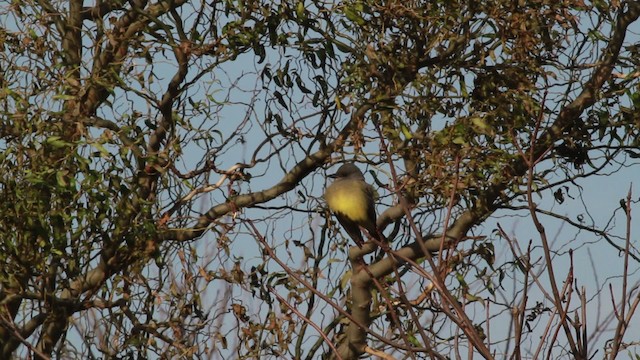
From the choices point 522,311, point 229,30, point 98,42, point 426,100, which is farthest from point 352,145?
point 522,311

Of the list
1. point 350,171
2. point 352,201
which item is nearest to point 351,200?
point 352,201

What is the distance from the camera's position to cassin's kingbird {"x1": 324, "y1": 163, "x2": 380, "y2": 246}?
340 inches

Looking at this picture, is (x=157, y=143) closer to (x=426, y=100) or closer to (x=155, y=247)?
(x=155, y=247)

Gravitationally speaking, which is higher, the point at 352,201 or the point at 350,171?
the point at 350,171

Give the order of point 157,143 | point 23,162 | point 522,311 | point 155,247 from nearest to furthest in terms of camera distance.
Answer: point 522,311, point 23,162, point 155,247, point 157,143

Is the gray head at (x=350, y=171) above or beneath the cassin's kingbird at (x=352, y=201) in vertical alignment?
above

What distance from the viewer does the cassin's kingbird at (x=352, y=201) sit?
8.63 meters

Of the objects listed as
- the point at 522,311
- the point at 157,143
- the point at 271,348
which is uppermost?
the point at 157,143

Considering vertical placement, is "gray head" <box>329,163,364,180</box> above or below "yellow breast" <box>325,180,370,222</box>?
above

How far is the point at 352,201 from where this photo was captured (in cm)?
862

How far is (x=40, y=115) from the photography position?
763 centimetres

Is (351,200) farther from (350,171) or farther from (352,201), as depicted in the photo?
(350,171)

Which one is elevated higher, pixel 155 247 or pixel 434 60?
pixel 434 60

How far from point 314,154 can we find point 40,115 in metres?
2.49
